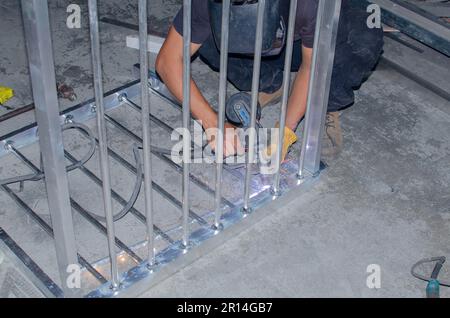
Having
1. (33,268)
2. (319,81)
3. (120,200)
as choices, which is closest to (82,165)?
(120,200)

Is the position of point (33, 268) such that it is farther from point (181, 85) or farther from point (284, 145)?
point (284, 145)

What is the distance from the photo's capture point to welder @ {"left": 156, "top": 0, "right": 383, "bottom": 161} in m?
2.54

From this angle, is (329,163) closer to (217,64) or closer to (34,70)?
(217,64)

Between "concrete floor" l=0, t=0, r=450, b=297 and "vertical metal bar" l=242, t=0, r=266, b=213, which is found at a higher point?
"vertical metal bar" l=242, t=0, r=266, b=213

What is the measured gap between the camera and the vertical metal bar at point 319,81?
2.55m

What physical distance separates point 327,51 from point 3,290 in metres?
1.31

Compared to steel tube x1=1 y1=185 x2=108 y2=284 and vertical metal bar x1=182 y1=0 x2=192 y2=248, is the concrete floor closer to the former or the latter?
steel tube x1=1 y1=185 x2=108 y2=284

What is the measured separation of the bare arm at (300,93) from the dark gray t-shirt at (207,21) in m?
0.06

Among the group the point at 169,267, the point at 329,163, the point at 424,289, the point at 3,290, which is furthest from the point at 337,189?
the point at 3,290

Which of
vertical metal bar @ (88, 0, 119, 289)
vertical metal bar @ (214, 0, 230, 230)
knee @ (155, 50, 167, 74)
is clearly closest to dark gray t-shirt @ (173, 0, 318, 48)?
knee @ (155, 50, 167, 74)

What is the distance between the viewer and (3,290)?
8.21 ft

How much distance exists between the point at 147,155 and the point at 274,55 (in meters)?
0.89

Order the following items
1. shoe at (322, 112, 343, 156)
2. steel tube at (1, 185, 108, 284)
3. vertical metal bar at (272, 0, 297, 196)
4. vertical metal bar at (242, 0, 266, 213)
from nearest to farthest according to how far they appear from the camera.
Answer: vertical metal bar at (242, 0, 266, 213)
vertical metal bar at (272, 0, 297, 196)
steel tube at (1, 185, 108, 284)
shoe at (322, 112, 343, 156)

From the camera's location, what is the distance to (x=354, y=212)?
2904mm
